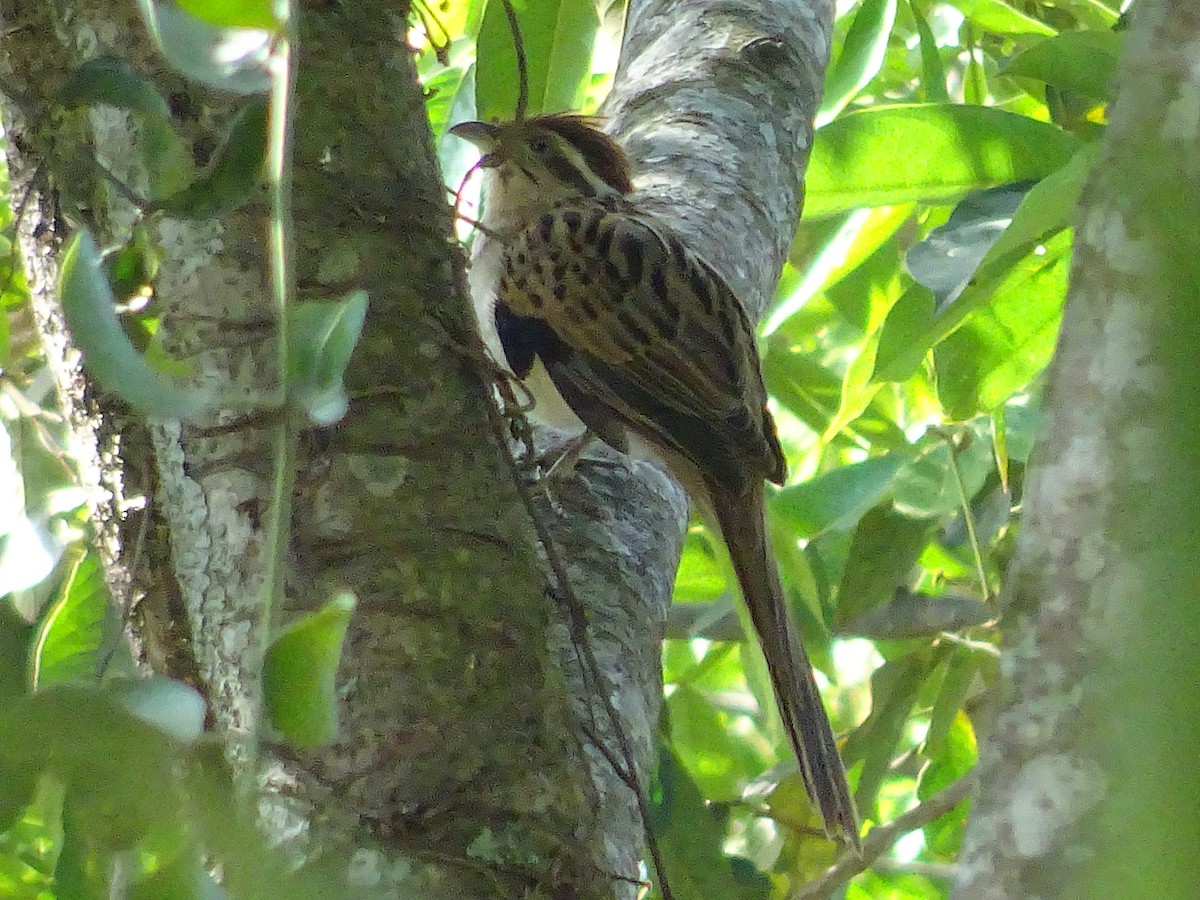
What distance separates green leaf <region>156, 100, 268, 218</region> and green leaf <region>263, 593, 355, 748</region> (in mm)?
331

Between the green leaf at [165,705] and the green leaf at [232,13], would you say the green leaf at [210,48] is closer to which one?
the green leaf at [232,13]

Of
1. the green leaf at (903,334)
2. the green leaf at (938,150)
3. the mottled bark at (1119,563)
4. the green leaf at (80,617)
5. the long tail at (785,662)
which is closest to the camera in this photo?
the mottled bark at (1119,563)

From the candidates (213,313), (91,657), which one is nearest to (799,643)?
(91,657)

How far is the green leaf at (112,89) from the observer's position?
86 cm

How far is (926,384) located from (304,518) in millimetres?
1771

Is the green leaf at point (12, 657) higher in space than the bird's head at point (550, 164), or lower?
lower

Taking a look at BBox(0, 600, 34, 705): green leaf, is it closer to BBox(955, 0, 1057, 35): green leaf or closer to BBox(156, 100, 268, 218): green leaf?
BBox(156, 100, 268, 218): green leaf

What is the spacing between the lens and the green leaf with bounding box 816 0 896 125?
2529mm

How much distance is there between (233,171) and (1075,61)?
127 cm

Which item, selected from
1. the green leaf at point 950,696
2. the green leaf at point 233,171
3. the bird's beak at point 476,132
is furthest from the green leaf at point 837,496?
the green leaf at point 233,171

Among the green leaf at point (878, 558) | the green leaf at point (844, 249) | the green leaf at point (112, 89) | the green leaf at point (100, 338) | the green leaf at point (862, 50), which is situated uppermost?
the green leaf at point (862, 50)

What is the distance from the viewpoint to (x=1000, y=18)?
2.46m

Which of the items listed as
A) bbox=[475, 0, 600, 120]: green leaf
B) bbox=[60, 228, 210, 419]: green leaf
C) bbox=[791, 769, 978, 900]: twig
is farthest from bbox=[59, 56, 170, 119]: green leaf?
bbox=[791, 769, 978, 900]: twig

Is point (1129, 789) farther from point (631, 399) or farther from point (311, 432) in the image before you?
point (631, 399)
